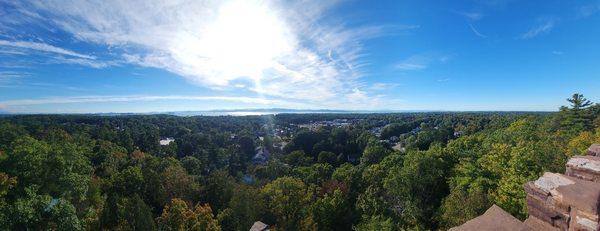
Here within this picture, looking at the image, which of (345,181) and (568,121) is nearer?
(345,181)

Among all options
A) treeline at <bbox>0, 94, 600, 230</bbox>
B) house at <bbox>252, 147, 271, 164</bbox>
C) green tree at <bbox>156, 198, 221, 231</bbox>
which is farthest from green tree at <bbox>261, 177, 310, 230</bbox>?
house at <bbox>252, 147, 271, 164</bbox>

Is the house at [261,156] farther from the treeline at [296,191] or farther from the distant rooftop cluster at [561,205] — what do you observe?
the distant rooftop cluster at [561,205]

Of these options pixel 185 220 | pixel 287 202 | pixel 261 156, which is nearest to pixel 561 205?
pixel 185 220

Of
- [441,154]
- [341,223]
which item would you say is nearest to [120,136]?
[341,223]

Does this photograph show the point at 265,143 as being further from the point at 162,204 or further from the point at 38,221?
the point at 38,221

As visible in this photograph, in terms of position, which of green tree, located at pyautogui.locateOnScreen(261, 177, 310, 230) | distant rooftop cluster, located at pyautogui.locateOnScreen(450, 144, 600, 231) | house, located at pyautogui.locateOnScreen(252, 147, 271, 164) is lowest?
house, located at pyautogui.locateOnScreen(252, 147, 271, 164)

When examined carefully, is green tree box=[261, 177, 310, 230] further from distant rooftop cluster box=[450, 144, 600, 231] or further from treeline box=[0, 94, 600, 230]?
distant rooftop cluster box=[450, 144, 600, 231]

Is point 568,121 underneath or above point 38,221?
above

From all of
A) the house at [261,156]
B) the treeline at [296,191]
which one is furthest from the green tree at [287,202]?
the house at [261,156]

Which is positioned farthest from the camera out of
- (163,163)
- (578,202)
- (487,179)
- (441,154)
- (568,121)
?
(163,163)
